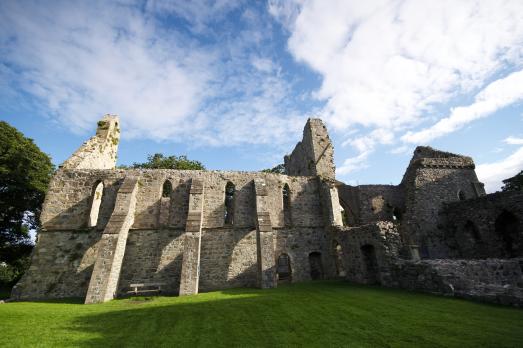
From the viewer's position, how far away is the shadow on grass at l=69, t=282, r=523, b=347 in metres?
5.35

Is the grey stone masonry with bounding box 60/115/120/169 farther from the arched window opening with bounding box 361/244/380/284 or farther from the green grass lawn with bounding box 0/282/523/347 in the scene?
the arched window opening with bounding box 361/244/380/284

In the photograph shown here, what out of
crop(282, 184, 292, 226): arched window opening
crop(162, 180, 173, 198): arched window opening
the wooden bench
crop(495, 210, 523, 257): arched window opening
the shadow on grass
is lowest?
the shadow on grass

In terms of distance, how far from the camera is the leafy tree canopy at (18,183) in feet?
58.0

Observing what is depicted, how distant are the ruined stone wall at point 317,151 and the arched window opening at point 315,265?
19.3 feet

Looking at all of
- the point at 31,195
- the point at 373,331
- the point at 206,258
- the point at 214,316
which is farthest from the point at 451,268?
the point at 31,195

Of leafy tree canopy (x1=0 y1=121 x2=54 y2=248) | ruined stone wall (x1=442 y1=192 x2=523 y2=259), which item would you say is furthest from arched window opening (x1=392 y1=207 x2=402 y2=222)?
leafy tree canopy (x1=0 y1=121 x2=54 y2=248)

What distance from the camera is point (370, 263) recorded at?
13.2 meters

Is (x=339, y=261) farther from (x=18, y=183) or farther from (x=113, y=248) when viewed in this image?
(x=18, y=183)

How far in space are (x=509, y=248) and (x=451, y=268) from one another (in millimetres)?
10307

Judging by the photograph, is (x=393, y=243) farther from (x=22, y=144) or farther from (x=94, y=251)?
(x=22, y=144)

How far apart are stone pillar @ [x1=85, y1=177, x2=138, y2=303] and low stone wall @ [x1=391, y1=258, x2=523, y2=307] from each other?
13310mm

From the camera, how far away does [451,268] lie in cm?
1020

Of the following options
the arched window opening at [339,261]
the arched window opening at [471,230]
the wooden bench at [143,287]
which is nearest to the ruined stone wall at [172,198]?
the arched window opening at [339,261]

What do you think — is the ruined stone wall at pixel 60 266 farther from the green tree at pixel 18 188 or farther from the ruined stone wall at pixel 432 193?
the ruined stone wall at pixel 432 193
